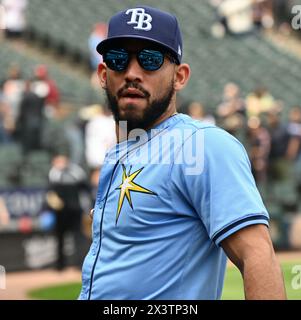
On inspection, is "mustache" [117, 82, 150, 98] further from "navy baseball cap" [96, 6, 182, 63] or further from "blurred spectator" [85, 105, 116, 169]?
"blurred spectator" [85, 105, 116, 169]

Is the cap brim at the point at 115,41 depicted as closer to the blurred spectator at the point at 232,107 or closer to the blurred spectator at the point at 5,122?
the blurred spectator at the point at 5,122

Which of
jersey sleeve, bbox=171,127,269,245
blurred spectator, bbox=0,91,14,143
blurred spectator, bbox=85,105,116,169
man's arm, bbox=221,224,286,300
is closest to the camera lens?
man's arm, bbox=221,224,286,300

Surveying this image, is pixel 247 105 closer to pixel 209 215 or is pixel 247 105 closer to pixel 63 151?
pixel 63 151

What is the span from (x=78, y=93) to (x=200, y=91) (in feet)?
11.2

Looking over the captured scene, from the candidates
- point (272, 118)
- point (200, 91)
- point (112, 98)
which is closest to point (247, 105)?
point (272, 118)

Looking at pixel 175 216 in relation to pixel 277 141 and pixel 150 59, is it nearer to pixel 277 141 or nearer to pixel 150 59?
pixel 150 59

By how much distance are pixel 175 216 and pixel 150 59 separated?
0.53m

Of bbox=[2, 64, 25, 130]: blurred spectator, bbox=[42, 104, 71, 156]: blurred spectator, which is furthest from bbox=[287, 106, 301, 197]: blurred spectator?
bbox=[2, 64, 25, 130]: blurred spectator

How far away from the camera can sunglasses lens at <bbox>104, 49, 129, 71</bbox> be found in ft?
9.07

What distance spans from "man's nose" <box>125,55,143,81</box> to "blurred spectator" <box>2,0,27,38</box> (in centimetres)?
1464

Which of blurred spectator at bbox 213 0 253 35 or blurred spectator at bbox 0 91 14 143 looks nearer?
blurred spectator at bbox 0 91 14 143

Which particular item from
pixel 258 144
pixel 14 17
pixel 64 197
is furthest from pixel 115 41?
pixel 14 17

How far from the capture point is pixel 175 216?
2.56 meters

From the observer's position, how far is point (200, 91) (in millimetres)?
19500
